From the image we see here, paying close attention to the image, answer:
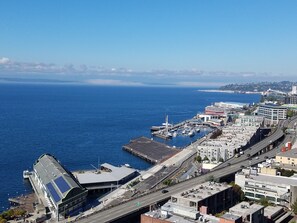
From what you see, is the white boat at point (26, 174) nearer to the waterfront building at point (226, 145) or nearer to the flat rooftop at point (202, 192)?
the flat rooftop at point (202, 192)

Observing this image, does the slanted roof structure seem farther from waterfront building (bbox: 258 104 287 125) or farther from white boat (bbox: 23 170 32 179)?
waterfront building (bbox: 258 104 287 125)

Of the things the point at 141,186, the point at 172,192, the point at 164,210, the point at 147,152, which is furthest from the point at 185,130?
the point at 164,210

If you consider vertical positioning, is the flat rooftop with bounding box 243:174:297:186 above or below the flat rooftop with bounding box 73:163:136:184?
above

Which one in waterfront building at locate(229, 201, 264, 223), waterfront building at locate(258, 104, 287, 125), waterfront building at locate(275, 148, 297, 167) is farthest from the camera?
waterfront building at locate(258, 104, 287, 125)

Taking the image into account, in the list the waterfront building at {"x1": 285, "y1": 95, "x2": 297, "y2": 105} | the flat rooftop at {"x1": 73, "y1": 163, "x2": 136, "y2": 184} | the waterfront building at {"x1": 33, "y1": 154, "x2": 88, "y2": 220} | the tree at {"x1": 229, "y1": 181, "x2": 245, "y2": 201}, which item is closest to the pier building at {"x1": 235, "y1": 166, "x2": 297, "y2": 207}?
the tree at {"x1": 229, "y1": 181, "x2": 245, "y2": 201}

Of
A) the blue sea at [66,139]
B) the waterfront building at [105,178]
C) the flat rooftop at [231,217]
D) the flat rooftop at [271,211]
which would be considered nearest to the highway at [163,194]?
the waterfront building at [105,178]

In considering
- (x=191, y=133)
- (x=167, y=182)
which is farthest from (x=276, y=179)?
(x=191, y=133)

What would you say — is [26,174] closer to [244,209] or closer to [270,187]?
[270,187]
